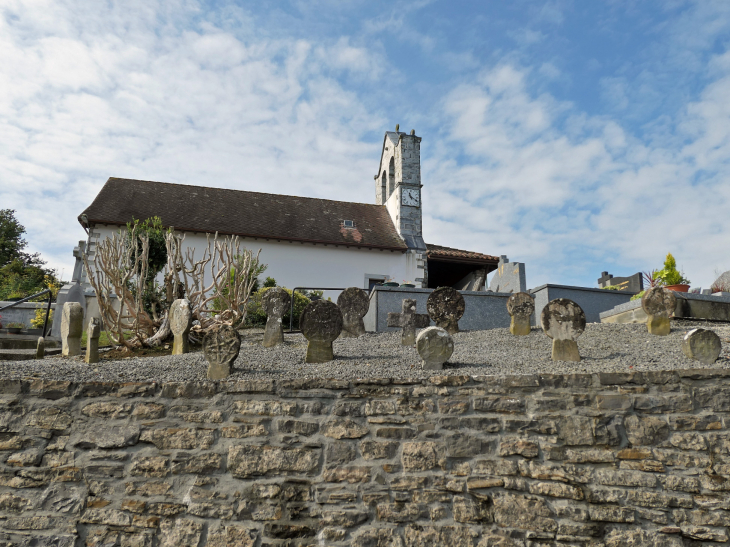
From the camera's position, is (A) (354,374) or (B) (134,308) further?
(B) (134,308)

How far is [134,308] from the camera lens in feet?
27.1

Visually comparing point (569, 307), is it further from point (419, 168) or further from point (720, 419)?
point (419, 168)

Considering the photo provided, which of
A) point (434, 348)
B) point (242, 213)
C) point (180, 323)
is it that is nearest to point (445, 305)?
point (434, 348)

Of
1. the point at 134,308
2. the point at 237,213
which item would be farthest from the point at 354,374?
the point at 237,213

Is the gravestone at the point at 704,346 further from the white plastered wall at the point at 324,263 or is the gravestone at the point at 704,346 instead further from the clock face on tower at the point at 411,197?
the clock face on tower at the point at 411,197

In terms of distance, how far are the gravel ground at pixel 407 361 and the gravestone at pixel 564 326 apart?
0.14 metres

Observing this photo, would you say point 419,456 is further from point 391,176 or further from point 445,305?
point 391,176

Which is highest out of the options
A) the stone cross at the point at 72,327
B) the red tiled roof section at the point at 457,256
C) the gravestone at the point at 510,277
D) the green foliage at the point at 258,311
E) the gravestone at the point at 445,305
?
the red tiled roof section at the point at 457,256

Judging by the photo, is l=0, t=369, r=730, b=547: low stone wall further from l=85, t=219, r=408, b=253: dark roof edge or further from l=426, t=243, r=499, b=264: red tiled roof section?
l=426, t=243, r=499, b=264: red tiled roof section

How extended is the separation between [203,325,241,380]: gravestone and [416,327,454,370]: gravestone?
1.79 m

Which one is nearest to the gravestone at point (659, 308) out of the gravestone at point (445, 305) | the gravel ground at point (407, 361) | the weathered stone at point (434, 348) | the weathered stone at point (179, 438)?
the gravel ground at point (407, 361)

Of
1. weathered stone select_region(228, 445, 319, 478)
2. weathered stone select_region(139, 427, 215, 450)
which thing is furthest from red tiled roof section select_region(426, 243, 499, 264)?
weathered stone select_region(139, 427, 215, 450)

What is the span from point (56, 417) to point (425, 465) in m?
3.03

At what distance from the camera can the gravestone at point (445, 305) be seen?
6.85 meters
